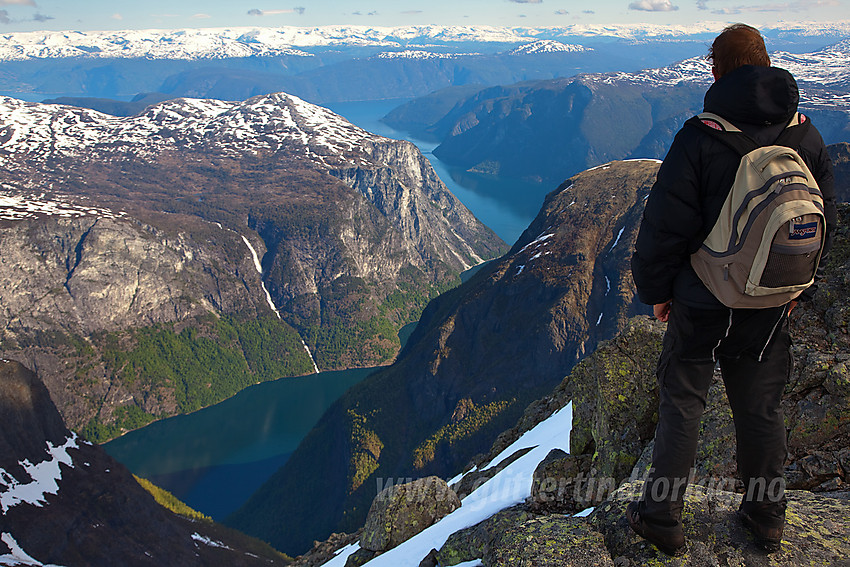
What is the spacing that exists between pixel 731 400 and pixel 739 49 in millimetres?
3064

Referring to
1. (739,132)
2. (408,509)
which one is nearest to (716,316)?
(739,132)

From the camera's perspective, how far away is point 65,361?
6117 inches

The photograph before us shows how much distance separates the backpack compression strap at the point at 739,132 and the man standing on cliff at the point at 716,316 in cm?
4

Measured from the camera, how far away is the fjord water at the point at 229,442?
423 feet

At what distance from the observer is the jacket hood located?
4621mm

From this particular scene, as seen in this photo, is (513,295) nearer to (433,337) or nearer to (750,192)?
(433,337)

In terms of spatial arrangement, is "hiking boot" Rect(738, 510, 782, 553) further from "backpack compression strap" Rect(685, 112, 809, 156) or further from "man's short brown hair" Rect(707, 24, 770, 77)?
"man's short brown hair" Rect(707, 24, 770, 77)

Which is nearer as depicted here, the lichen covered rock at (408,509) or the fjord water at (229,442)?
the lichen covered rock at (408,509)

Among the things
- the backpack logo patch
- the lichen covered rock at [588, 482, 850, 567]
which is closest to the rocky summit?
the lichen covered rock at [588, 482, 850, 567]

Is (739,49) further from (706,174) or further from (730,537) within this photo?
(730,537)

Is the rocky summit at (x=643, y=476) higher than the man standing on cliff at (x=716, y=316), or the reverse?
the man standing on cliff at (x=716, y=316)

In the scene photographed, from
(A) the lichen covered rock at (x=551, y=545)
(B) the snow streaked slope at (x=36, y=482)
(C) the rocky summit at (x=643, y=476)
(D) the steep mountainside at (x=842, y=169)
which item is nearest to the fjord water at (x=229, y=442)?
(B) the snow streaked slope at (x=36, y=482)

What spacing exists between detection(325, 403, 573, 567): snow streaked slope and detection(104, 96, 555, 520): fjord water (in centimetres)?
12034

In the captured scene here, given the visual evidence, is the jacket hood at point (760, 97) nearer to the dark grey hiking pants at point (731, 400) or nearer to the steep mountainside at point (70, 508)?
the dark grey hiking pants at point (731, 400)
